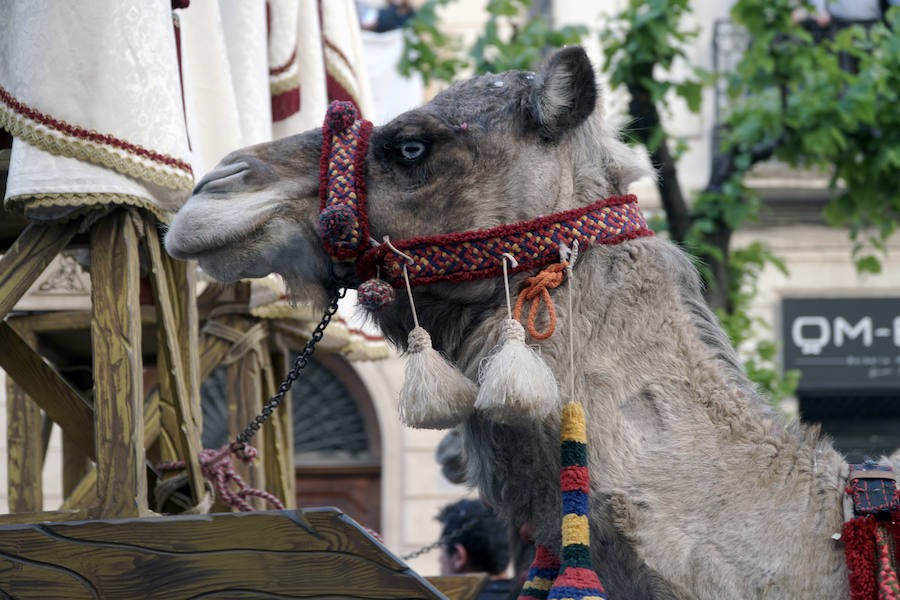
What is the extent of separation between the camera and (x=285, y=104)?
13.5 feet

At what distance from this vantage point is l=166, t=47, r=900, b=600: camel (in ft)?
7.68

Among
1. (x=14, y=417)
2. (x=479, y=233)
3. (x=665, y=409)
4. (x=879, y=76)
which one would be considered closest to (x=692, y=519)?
(x=665, y=409)

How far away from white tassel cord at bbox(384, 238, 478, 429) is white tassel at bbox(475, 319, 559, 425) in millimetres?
52

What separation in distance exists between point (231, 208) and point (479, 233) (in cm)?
51

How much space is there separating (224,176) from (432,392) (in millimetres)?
648

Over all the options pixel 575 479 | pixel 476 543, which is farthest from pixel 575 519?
pixel 476 543

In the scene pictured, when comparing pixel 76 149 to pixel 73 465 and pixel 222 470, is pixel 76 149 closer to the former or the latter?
pixel 222 470

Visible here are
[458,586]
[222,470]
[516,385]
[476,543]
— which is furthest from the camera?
[476,543]

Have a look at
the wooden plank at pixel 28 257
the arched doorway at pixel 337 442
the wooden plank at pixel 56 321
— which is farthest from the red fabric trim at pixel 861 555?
the arched doorway at pixel 337 442

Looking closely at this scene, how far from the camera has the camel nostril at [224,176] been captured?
8.50ft

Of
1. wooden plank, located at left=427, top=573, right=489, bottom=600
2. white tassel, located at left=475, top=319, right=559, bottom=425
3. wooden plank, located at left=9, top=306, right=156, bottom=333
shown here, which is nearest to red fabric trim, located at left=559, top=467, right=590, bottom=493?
white tassel, located at left=475, top=319, right=559, bottom=425

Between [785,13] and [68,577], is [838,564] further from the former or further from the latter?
[785,13]

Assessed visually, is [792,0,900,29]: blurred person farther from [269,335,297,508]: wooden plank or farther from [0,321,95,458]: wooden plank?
[0,321,95,458]: wooden plank

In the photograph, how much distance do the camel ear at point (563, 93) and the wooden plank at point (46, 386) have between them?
1.35 metres
